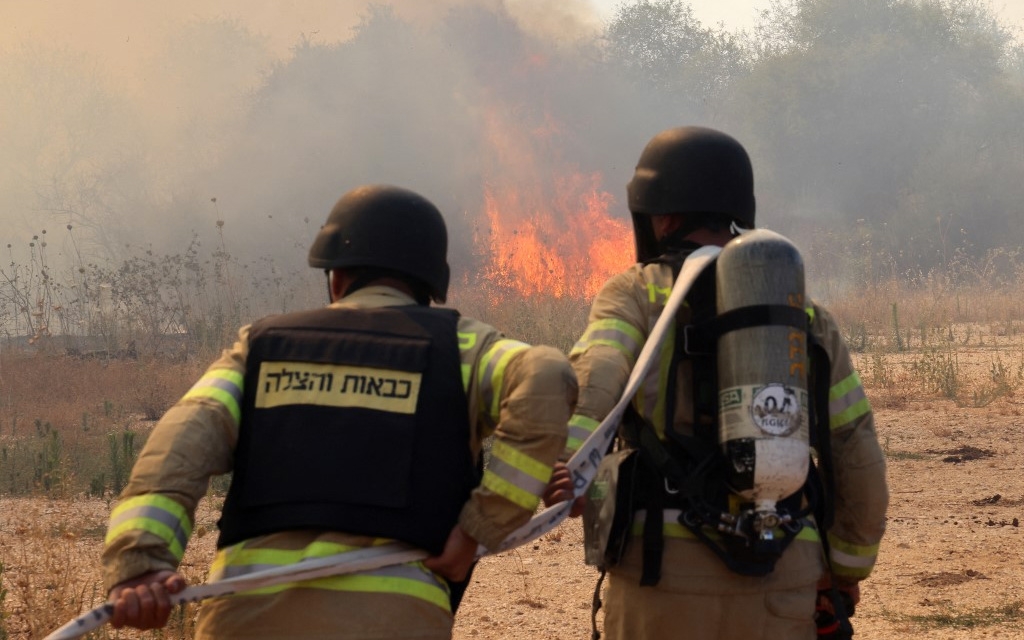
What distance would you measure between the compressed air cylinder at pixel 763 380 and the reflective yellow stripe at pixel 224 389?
3.90ft

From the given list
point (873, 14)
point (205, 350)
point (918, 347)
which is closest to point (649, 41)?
point (873, 14)

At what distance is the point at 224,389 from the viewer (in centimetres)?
252

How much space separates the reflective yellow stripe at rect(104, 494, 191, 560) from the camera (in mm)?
2324

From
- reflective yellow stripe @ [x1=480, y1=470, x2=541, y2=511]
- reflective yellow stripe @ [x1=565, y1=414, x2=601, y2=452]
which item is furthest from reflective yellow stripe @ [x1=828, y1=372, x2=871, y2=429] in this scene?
reflective yellow stripe @ [x1=480, y1=470, x2=541, y2=511]

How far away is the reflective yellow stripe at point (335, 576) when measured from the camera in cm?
240

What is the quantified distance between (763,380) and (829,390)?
425 mm

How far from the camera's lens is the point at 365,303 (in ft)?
8.82

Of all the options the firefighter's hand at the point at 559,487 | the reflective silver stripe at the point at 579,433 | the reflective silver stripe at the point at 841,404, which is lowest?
the firefighter's hand at the point at 559,487

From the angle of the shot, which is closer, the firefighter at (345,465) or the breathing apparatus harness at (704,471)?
the firefighter at (345,465)

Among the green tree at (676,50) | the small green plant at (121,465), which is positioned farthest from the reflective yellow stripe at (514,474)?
the green tree at (676,50)

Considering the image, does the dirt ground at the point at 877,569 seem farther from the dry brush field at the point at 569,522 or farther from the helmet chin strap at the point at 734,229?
the helmet chin strap at the point at 734,229

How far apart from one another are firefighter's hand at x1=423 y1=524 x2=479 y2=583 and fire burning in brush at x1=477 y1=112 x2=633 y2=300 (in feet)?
46.9

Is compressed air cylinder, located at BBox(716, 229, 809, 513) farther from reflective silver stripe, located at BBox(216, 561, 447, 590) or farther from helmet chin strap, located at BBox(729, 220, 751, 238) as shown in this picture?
reflective silver stripe, located at BBox(216, 561, 447, 590)

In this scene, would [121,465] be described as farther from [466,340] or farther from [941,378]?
[941,378]
